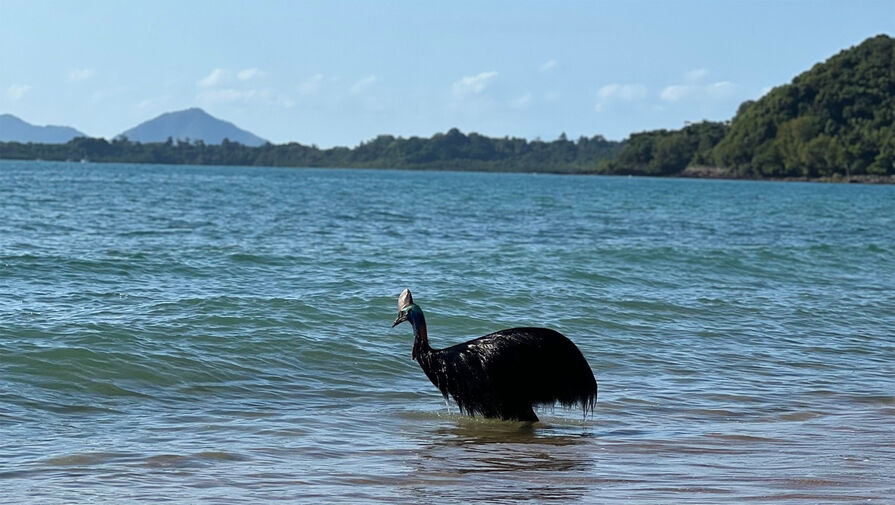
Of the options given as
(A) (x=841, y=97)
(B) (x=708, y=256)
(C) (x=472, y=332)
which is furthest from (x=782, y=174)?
(C) (x=472, y=332)

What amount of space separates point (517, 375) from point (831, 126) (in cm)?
18697

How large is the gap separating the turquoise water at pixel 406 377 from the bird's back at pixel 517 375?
7.5 inches

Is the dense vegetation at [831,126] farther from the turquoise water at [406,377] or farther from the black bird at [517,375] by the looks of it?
the black bird at [517,375]

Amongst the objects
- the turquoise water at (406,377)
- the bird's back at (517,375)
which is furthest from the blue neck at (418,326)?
the turquoise water at (406,377)

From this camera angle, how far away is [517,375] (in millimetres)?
8539

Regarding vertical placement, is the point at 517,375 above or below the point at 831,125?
below

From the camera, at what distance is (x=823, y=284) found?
19.6 m

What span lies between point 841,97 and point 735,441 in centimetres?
19131

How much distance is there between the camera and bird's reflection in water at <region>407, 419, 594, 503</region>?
6.41m

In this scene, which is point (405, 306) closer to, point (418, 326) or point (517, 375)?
point (418, 326)

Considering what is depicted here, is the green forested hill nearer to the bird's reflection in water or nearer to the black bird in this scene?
the black bird

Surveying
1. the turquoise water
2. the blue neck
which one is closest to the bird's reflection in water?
the turquoise water

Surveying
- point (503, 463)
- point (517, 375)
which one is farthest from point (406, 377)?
point (503, 463)

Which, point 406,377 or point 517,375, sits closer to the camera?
point 517,375
